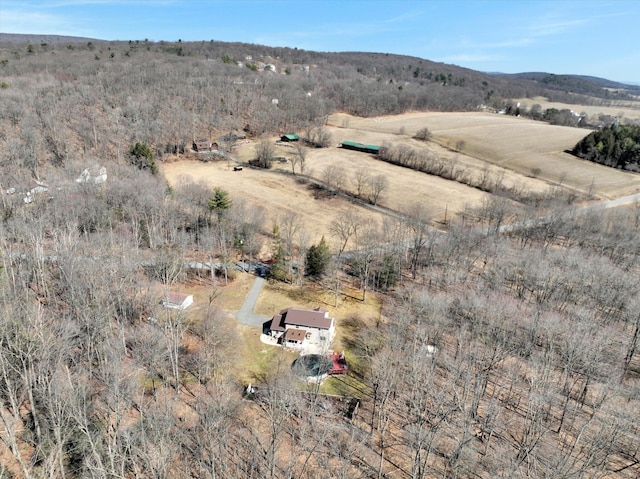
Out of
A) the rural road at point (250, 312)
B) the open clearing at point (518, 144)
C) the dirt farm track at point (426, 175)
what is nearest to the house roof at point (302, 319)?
the rural road at point (250, 312)

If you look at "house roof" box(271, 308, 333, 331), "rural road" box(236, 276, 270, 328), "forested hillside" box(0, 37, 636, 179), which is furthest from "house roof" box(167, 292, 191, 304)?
"forested hillside" box(0, 37, 636, 179)

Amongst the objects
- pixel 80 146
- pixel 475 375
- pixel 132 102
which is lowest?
pixel 475 375

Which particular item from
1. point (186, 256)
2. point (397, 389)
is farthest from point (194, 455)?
point (186, 256)

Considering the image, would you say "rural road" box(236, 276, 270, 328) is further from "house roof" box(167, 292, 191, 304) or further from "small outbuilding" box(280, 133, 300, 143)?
"small outbuilding" box(280, 133, 300, 143)

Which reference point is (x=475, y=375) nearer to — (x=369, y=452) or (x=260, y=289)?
(x=369, y=452)

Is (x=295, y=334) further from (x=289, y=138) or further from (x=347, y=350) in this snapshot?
(x=289, y=138)

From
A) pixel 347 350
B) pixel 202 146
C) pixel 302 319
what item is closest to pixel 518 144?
pixel 202 146
